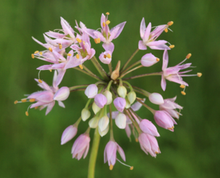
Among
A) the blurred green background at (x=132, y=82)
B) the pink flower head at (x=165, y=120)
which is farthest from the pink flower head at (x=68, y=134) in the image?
the blurred green background at (x=132, y=82)

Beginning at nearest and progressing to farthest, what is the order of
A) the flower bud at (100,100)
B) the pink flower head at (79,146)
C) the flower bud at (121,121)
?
the flower bud at (100,100) < the flower bud at (121,121) < the pink flower head at (79,146)

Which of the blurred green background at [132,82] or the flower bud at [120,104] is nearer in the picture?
the flower bud at [120,104]

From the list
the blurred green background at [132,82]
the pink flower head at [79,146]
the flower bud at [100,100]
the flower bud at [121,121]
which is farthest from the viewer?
the blurred green background at [132,82]

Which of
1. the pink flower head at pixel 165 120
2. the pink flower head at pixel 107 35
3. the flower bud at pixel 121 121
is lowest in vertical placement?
the pink flower head at pixel 165 120

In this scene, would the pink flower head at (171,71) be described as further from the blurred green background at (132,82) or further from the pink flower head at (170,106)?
the blurred green background at (132,82)

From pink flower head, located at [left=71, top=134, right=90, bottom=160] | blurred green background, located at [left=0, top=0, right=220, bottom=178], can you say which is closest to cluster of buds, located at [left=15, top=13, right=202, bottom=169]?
pink flower head, located at [left=71, top=134, right=90, bottom=160]

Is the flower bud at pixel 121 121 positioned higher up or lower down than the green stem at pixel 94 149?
higher up

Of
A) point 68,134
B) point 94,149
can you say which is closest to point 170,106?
point 94,149

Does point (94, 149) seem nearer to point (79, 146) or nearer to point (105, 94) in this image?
point (79, 146)
